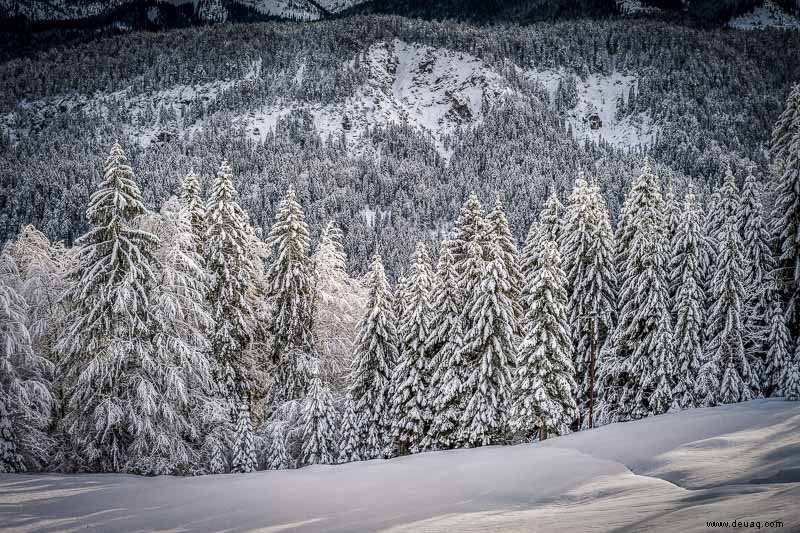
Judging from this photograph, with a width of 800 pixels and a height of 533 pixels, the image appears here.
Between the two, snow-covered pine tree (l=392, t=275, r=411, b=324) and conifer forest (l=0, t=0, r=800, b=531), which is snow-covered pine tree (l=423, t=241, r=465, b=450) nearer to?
conifer forest (l=0, t=0, r=800, b=531)

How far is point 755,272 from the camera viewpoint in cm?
2495

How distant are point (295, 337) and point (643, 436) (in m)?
17.2

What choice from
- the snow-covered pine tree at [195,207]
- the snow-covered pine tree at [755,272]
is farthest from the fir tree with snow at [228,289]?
the snow-covered pine tree at [755,272]

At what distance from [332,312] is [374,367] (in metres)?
4.65

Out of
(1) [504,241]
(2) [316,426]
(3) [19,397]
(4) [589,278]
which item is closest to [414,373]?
(2) [316,426]

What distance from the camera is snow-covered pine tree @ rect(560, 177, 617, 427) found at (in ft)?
85.7

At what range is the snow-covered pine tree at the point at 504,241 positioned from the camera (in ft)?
79.6

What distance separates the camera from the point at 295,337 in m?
24.0

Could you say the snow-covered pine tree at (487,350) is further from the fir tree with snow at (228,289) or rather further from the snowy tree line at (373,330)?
the fir tree with snow at (228,289)

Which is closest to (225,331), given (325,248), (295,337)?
(295,337)

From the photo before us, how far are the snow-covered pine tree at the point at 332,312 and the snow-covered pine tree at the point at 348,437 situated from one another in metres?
3.07

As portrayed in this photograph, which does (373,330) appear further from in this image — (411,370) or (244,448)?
(244,448)

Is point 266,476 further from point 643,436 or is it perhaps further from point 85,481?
point 643,436

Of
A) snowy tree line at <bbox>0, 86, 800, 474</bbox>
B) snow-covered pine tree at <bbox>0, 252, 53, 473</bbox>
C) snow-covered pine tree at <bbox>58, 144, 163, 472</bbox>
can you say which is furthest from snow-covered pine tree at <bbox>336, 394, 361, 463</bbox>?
snow-covered pine tree at <bbox>0, 252, 53, 473</bbox>
